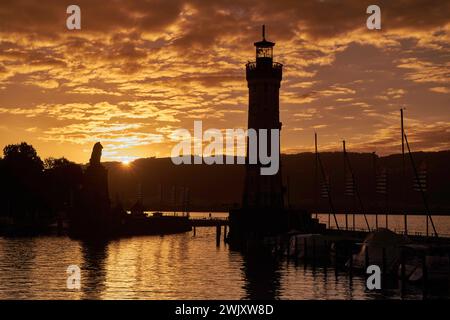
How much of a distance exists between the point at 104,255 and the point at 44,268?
1940cm

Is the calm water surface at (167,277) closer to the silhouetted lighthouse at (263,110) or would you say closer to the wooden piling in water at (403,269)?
the wooden piling in water at (403,269)

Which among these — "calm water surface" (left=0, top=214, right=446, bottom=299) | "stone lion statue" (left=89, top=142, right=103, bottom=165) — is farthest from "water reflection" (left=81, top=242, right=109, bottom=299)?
"stone lion statue" (left=89, top=142, right=103, bottom=165)

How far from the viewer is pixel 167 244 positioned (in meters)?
112

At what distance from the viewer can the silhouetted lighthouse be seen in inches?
3688

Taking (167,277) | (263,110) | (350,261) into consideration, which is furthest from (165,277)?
(263,110)

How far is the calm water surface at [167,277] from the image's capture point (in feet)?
166

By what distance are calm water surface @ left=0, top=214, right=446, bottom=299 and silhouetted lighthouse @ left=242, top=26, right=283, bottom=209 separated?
1036cm

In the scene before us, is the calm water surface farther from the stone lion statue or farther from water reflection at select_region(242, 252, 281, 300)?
the stone lion statue

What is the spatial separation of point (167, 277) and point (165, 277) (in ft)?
0.66
